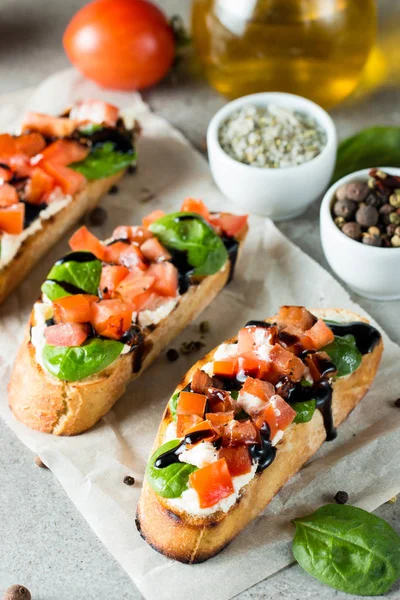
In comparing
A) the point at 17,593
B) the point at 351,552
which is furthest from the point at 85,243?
the point at 351,552

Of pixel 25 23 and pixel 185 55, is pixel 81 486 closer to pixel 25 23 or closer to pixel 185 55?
pixel 185 55

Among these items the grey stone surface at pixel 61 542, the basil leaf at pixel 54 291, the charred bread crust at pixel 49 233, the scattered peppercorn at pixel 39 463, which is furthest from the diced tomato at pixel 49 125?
the scattered peppercorn at pixel 39 463

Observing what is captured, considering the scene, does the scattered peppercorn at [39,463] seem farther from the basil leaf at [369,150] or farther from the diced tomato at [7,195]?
the basil leaf at [369,150]

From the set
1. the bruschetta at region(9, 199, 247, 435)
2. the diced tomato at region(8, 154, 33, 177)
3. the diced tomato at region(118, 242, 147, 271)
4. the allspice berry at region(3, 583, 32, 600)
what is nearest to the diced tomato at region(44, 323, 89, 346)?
the bruschetta at region(9, 199, 247, 435)

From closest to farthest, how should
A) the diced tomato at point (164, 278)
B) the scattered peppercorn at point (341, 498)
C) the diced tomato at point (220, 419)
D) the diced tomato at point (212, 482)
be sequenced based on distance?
the diced tomato at point (212, 482), the diced tomato at point (220, 419), the scattered peppercorn at point (341, 498), the diced tomato at point (164, 278)

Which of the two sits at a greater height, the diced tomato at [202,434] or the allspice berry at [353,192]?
the allspice berry at [353,192]

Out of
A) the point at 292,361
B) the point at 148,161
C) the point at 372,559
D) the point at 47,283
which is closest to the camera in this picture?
the point at 372,559

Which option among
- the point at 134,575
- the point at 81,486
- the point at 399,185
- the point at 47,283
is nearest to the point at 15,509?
the point at 81,486
